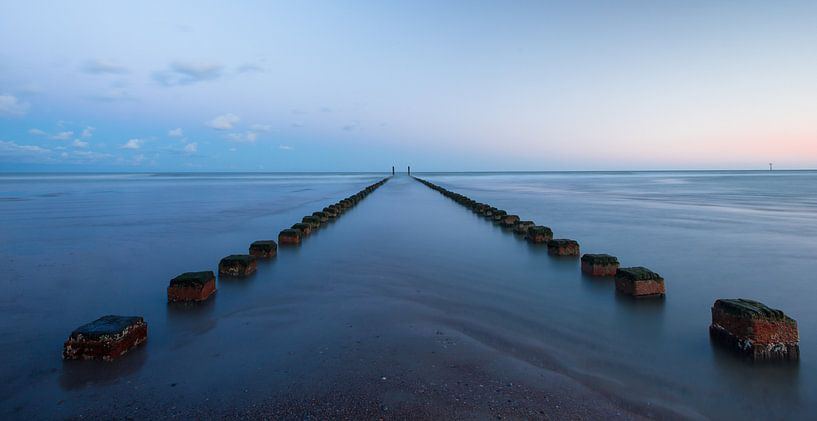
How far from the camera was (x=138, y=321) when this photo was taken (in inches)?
140

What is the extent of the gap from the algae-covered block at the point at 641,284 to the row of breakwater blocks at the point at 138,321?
4.58 metres

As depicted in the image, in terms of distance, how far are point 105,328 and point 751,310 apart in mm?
4768

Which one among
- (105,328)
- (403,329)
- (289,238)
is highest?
(105,328)

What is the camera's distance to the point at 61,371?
3.08 meters

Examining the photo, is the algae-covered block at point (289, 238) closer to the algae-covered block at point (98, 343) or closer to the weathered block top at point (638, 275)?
the algae-covered block at point (98, 343)

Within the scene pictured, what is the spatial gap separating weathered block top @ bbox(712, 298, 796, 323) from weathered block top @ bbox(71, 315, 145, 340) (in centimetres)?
462

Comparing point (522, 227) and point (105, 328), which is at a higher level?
point (105, 328)

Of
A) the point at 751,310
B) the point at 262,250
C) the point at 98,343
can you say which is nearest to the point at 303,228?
the point at 262,250

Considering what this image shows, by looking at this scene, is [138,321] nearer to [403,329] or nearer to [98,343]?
[98,343]

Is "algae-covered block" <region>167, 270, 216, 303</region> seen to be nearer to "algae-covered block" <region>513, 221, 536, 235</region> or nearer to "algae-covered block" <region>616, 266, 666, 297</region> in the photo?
"algae-covered block" <region>616, 266, 666, 297</region>

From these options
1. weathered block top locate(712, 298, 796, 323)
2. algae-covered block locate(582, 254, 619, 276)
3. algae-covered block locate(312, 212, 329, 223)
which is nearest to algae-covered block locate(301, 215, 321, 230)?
algae-covered block locate(312, 212, 329, 223)

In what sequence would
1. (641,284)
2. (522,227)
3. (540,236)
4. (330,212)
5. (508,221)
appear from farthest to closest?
(330,212)
(508,221)
(522,227)
(540,236)
(641,284)

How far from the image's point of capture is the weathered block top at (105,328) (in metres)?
3.22

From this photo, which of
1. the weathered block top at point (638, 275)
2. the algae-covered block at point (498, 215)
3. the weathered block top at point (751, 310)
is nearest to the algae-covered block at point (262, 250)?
the weathered block top at point (638, 275)
